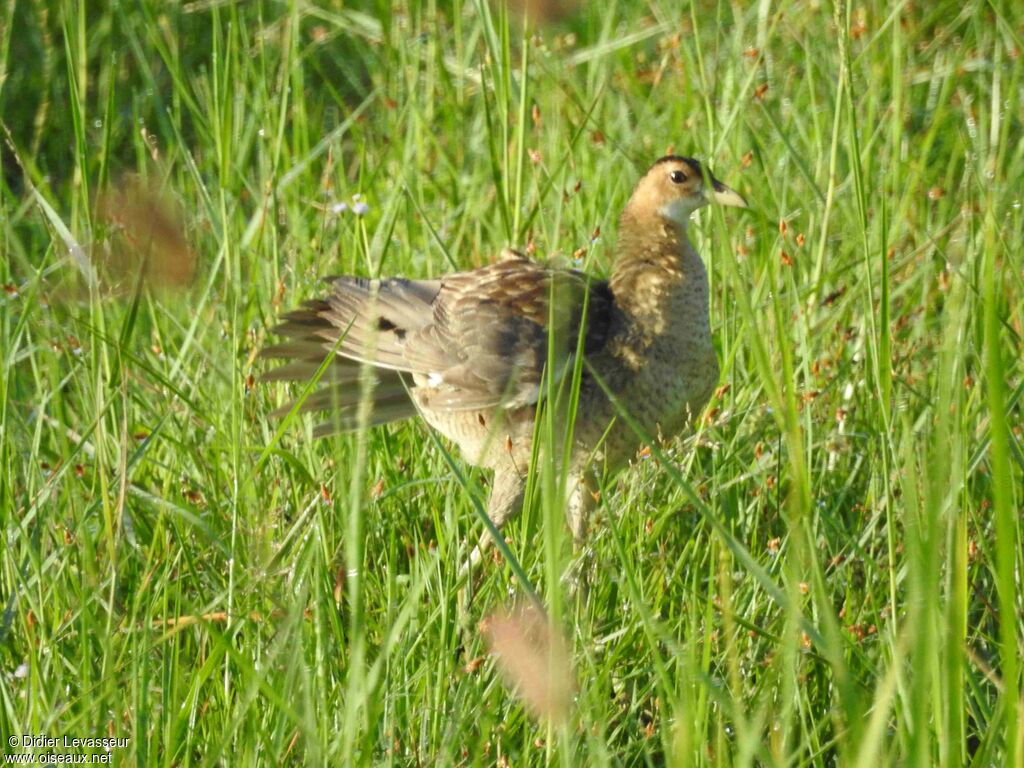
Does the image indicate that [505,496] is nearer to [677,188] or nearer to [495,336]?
[495,336]

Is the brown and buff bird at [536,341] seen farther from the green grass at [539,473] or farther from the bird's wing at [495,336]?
the green grass at [539,473]

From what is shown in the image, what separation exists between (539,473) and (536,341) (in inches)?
19.7

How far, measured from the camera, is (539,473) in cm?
358

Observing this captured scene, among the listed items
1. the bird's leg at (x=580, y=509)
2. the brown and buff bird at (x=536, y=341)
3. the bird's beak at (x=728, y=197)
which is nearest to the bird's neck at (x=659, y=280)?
the brown and buff bird at (x=536, y=341)

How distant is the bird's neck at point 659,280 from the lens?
402cm

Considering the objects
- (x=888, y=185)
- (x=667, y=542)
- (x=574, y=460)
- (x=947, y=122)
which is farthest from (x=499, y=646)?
(x=947, y=122)

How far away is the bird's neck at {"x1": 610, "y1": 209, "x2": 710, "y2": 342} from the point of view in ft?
13.2

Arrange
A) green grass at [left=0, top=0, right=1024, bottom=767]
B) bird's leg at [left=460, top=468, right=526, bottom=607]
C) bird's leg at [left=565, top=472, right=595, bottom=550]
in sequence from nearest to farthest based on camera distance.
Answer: green grass at [left=0, top=0, right=1024, bottom=767], bird's leg at [left=460, top=468, right=526, bottom=607], bird's leg at [left=565, top=472, right=595, bottom=550]

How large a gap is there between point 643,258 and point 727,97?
0.92m

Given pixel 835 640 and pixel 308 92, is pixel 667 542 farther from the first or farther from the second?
pixel 308 92

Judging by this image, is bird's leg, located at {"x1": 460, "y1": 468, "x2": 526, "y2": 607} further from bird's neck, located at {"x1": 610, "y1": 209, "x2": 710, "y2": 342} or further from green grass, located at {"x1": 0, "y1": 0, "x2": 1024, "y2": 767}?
bird's neck, located at {"x1": 610, "y1": 209, "x2": 710, "y2": 342}

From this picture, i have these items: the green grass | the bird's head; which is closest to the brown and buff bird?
the bird's head

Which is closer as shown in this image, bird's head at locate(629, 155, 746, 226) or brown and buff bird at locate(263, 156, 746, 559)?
brown and buff bird at locate(263, 156, 746, 559)

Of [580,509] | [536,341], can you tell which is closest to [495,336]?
[536,341]
